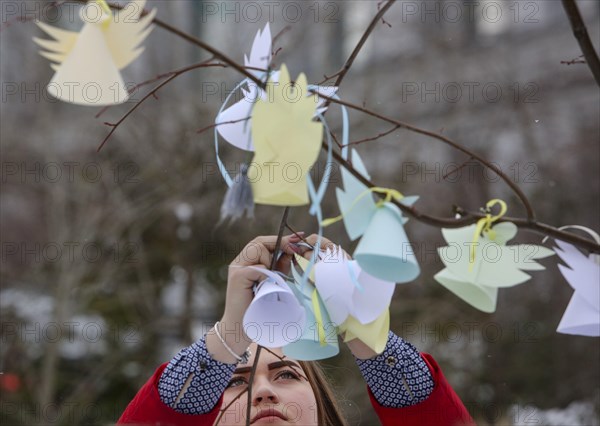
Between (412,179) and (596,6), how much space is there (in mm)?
2753

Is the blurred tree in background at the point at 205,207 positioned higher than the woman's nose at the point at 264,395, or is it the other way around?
the woman's nose at the point at 264,395

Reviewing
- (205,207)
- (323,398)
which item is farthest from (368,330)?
(205,207)

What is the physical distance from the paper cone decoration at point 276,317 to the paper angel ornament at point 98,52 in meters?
0.35

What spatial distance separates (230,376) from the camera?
5.38 feet

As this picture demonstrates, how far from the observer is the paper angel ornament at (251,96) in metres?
1.10

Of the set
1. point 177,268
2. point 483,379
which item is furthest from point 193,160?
point 483,379

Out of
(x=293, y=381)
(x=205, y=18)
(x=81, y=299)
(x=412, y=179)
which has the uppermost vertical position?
(x=205, y=18)

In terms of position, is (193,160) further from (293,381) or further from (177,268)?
(293,381)

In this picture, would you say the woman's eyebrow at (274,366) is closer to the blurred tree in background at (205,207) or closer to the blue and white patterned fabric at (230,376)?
the blue and white patterned fabric at (230,376)

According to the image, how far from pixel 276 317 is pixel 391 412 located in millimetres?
639

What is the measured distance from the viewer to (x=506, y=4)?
24.5ft

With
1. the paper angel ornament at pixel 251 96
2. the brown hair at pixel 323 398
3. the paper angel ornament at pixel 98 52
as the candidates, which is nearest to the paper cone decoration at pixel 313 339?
the paper angel ornament at pixel 251 96

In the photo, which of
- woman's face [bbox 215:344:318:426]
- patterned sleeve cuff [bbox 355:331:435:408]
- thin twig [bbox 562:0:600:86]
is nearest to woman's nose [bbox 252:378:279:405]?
woman's face [bbox 215:344:318:426]

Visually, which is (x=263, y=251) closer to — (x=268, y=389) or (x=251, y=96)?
(x=251, y=96)
